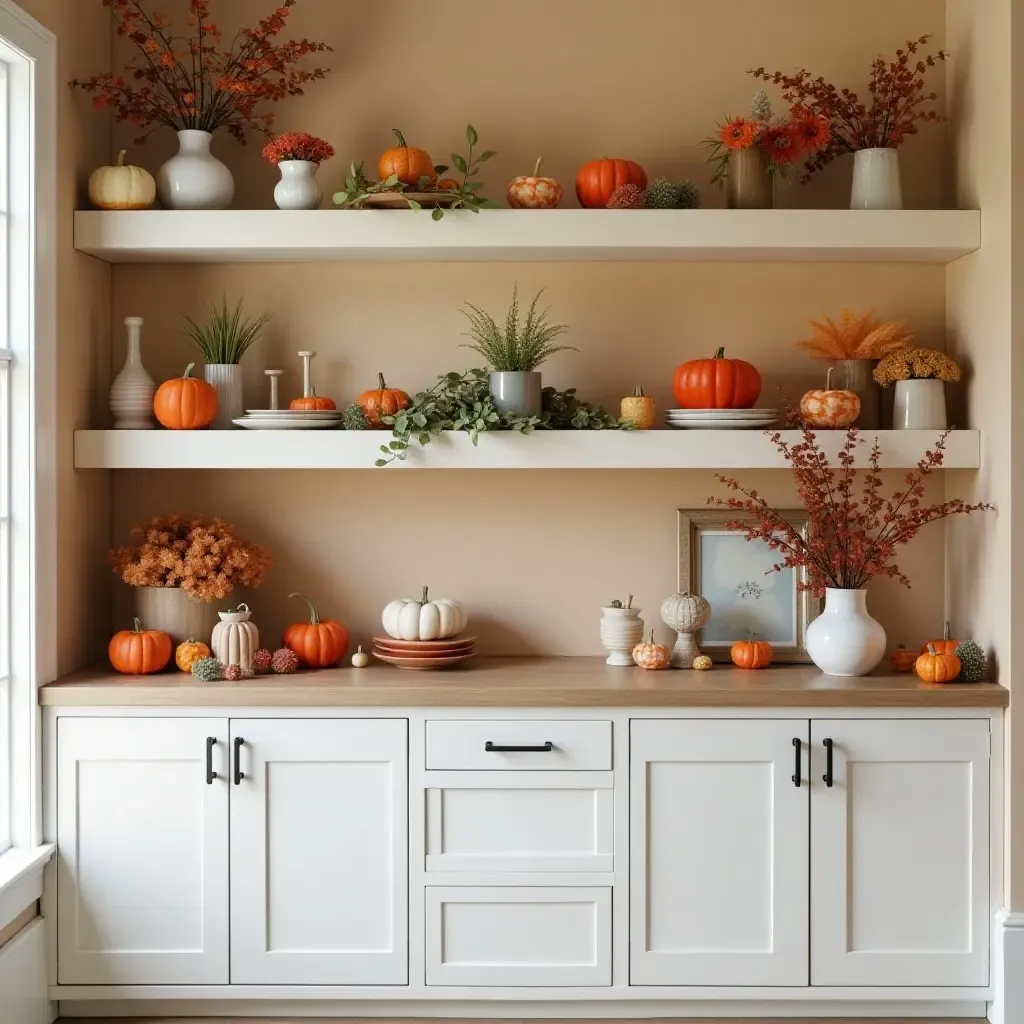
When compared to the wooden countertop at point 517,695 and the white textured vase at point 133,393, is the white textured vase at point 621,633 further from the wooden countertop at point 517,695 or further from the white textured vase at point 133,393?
→ the white textured vase at point 133,393

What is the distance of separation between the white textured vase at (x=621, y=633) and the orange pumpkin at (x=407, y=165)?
130 cm

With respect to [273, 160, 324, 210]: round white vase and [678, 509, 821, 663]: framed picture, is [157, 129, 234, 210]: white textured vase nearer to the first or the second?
[273, 160, 324, 210]: round white vase

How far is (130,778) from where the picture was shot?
123 inches

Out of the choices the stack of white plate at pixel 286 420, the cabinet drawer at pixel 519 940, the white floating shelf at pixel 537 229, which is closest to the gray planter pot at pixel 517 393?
the white floating shelf at pixel 537 229

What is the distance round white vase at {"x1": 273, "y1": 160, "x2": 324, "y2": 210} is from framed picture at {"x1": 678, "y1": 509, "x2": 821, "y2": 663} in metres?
1.40

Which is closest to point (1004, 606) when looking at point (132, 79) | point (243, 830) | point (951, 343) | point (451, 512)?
point (951, 343)

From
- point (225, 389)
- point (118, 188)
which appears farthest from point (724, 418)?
point (118, 188)

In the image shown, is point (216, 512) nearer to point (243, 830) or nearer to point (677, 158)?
point (243, 830)

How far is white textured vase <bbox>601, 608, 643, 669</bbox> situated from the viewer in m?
3.40

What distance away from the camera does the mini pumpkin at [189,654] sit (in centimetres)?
331

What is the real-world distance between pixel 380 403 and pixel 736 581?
1.17m

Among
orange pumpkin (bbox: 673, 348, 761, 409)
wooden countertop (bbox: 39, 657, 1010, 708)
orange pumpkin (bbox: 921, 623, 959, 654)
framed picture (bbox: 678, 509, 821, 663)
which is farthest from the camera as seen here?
framed picture (bbox: 678, 509, 821, 663)

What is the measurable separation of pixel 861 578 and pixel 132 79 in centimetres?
Answer: 255

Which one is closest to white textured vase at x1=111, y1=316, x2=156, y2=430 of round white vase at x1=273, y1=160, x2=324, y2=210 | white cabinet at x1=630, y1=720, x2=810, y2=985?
round white vase at x1=273, y1=160, x2=324, y2=210
